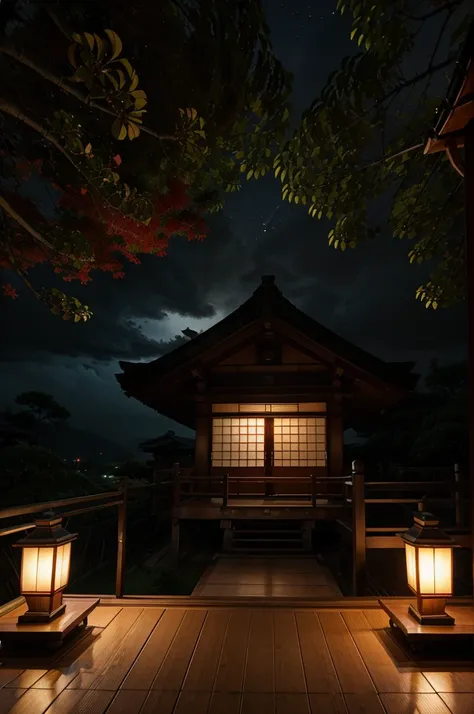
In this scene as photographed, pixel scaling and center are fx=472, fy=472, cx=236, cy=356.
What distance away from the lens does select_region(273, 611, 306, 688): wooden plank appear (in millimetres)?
2962

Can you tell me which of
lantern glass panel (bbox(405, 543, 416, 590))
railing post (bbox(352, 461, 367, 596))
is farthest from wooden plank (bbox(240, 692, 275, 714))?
railing post (bbox(352, 461, 367, 596))

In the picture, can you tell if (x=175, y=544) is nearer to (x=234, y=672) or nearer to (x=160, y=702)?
(x=234, y=672)

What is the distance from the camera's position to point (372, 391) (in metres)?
12.4

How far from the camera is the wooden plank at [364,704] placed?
105 inches

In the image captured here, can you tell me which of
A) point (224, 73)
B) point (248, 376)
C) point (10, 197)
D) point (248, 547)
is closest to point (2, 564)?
point (248, 547)

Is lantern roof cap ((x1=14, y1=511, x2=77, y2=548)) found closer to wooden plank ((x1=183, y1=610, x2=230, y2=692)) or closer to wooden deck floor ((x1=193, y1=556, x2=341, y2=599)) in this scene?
wooden plank ((x1=183, y1=610, x2=230, y2=692))

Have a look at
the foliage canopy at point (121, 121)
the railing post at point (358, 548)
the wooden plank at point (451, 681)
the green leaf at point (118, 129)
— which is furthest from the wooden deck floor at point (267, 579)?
the green leaf at point (118, 129)

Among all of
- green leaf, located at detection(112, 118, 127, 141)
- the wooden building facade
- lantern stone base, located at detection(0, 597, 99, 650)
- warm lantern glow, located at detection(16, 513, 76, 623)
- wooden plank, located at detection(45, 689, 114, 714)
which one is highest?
green leaf, located at detection(112, 118, 127, 141)

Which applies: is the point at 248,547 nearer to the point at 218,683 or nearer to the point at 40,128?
the point at 218,683

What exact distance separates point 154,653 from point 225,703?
0.87 meters

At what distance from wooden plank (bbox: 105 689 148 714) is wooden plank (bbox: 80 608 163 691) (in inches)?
4.3

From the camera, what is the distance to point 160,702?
275 centimetres

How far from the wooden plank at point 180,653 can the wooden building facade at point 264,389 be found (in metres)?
7.98

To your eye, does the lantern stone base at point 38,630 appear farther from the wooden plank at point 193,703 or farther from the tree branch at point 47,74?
the tree branch at point 47,74
